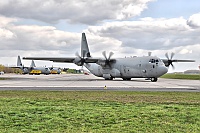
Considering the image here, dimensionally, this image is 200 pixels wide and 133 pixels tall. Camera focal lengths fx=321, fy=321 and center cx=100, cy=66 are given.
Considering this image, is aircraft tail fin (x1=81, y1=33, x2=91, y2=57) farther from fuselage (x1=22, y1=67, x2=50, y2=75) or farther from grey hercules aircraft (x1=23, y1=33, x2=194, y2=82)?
fuselage (x1=22, y1=67, x2=50, y2=75)

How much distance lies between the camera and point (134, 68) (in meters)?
52.5

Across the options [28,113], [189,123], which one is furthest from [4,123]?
[189,123]

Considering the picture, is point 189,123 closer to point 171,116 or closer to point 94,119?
point 171,116

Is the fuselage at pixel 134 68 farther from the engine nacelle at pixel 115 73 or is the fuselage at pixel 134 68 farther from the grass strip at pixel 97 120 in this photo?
the grass strip at pixel 97 120

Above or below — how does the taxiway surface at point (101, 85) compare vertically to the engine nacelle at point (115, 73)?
below

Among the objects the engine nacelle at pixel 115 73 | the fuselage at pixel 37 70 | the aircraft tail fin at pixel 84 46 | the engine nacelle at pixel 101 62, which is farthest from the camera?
the fuselage at pixel 37 70

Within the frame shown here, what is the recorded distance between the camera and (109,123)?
991 centimetres

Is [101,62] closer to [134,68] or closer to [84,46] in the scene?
[134,68]

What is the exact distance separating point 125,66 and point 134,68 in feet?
9.18

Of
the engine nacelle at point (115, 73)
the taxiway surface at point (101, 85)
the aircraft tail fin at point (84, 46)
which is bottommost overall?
the taxiway surface at point (101, 85)

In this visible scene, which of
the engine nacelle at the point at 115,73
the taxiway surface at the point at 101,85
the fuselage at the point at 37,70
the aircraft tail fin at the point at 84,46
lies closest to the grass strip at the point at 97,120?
the taxiway surface at the point at 101,85

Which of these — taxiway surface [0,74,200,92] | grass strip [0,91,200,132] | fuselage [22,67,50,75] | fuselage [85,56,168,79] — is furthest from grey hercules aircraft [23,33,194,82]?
fuselage [22,67,50,75]

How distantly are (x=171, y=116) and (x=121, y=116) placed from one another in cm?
178

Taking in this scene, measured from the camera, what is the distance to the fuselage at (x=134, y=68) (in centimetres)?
4896
